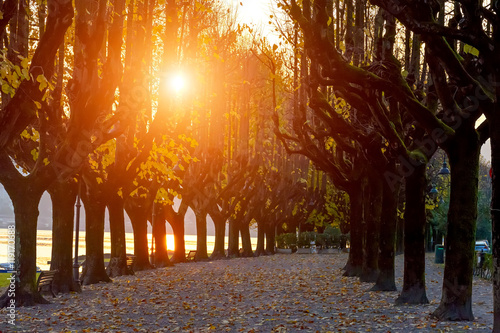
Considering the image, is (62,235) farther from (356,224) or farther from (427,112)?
(427,112)

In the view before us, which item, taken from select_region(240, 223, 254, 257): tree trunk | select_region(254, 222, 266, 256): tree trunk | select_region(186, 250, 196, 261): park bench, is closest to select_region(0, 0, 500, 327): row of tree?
select_region(186, 250, 196, 261): park bench

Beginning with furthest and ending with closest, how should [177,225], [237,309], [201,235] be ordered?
1. [201,235]
2. [177,225]
3. [237,309]

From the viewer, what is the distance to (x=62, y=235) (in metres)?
19.2

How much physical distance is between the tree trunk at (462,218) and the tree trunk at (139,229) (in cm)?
1796

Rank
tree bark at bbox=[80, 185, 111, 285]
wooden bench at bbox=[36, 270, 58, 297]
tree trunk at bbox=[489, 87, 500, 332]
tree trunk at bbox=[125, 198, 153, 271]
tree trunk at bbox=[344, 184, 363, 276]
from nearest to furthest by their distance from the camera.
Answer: tree trunk at bbox=[489, 87, 500, 332] < wooden bench at bbox=[36, 270, 58, 297] < tree bark at bbox=[80, 185, 111, 285] < tree trunk at bbox=[344, 184, 363, 276] < tree trunk at bbox=[125, 198, 153, 271]

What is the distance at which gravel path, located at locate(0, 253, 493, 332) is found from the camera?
1255 centimetres

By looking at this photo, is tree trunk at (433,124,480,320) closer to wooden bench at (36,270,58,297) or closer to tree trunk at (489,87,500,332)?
tree trunk at (489,87,500,332)

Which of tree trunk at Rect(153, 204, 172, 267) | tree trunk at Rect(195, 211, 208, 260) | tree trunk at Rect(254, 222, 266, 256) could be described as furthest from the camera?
tree trunk at Rect(254, 222, 266, 256)

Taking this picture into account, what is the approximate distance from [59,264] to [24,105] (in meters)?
8.56

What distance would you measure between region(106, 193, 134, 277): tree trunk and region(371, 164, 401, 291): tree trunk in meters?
10.6

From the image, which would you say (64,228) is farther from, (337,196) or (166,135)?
(337,196)

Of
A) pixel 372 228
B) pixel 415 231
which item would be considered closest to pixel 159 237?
pixel 372 228

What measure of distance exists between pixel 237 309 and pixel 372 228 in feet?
22.5

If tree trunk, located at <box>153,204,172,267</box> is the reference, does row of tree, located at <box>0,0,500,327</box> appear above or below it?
above
